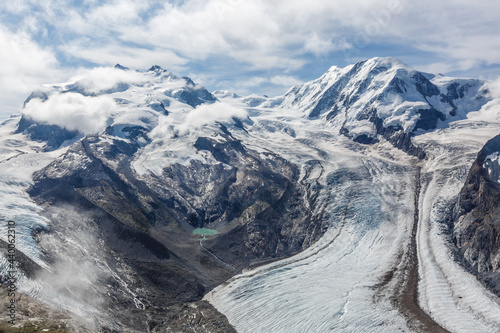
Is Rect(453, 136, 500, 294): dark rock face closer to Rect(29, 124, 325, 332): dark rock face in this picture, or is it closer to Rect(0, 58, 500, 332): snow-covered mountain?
Rect(0, 58, 500, 332): snow-covered mountain

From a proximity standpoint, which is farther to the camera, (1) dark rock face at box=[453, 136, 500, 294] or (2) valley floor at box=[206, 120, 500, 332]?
(1) dark rock face at box=[453, 136, 500, 294]

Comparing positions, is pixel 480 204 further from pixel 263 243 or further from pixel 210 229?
pixel 210 229

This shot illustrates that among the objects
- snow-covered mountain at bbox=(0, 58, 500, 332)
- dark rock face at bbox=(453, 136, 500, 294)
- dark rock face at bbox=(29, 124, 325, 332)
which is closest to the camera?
snow-covered mountain at bbox=(0, 58, 500, 332)

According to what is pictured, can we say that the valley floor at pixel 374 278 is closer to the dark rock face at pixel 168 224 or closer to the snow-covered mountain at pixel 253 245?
the snow-covered mountain at pixel 253 245

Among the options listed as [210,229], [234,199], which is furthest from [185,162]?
[210,229]

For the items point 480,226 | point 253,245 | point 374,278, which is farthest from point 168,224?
point 480,226

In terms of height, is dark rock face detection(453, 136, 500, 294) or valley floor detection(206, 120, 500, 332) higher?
dark rock face detection(453, 136, 500, 294)

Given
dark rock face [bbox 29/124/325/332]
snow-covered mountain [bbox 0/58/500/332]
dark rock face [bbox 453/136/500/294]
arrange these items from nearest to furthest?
snow-covered mountain [bbox 0/58/500/332]
dark rock face [bbox 29/124/325/332]
dark rock face [bbox 453/136/500/294]

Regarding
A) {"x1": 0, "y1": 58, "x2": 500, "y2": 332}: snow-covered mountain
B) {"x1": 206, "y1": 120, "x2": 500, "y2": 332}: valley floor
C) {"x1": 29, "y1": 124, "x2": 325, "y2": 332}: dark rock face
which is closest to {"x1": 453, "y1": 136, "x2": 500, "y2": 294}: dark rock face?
{"x1": 0, "y1": 58, "x2": 500, "y2": 332}: snow-covered mountain
